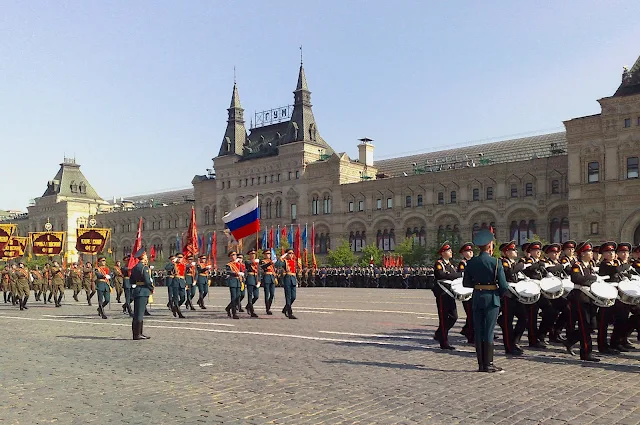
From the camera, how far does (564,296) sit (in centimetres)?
1056

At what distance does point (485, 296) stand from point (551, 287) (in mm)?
1792

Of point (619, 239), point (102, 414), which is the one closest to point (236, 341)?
point (102, 414)

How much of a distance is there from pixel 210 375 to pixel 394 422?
3.27 metres

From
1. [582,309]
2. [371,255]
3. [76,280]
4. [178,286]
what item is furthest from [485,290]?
[371,255]

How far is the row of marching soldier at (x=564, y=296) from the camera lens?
998 cm

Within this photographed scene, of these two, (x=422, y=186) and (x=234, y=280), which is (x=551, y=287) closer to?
(x=234, y=280)

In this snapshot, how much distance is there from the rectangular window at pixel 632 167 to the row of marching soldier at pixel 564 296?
109 feet

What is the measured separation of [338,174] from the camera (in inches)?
2442

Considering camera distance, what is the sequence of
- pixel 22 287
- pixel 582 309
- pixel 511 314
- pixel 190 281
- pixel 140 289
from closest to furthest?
pixel 582 309 < pixel 511 314 < pixel 140 289 < pixel 190 281 < pixel 22 287

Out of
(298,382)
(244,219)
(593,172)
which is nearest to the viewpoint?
(298,382)

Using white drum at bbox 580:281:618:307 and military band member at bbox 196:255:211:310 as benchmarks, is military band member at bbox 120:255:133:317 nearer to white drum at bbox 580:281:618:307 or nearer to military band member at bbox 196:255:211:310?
military band member at bbox 196:255:211:310

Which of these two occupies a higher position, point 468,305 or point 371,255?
point 371,255

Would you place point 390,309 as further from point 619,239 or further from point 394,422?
point 619,239

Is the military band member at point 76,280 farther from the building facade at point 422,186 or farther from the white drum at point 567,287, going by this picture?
the building facade at point 422,186
